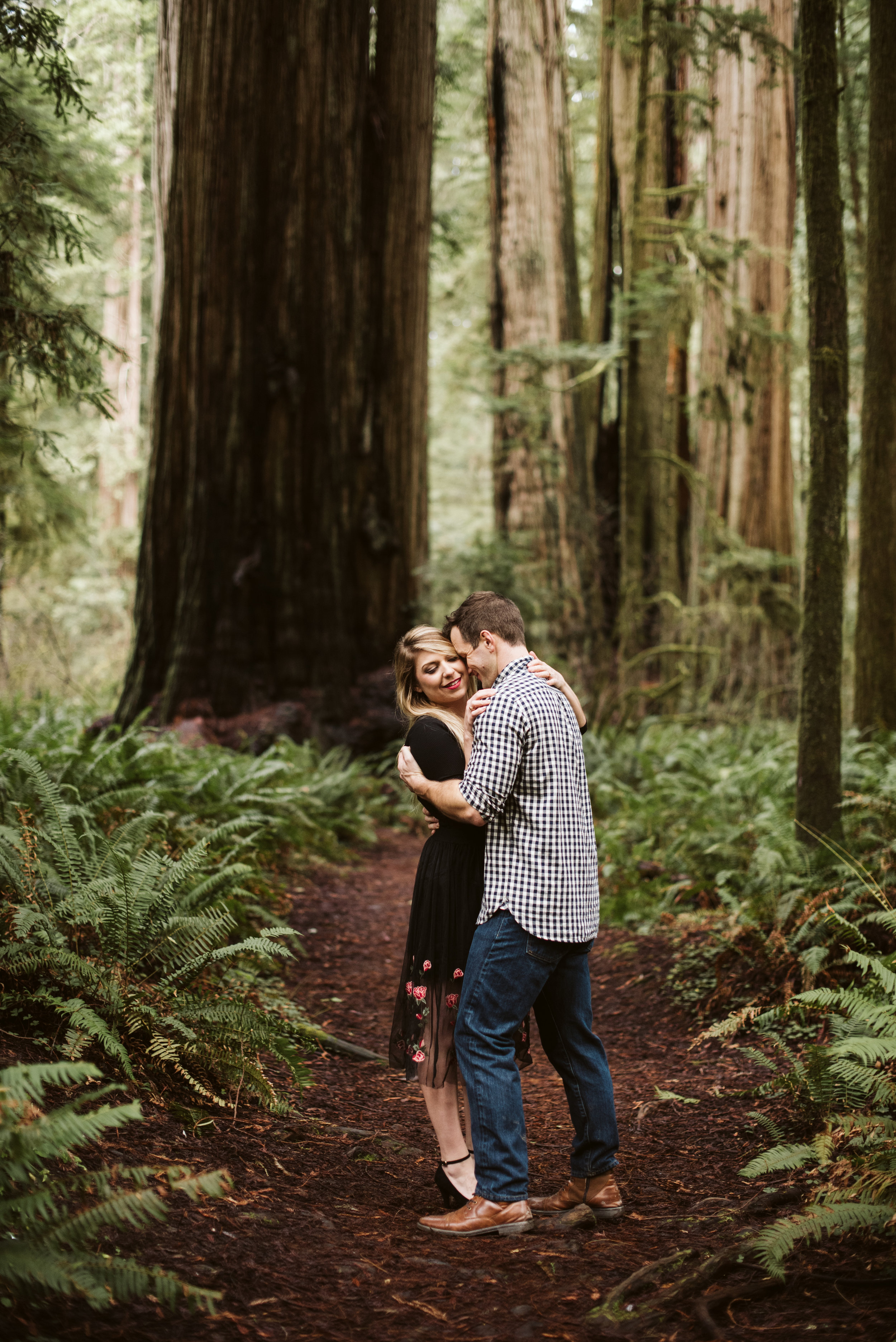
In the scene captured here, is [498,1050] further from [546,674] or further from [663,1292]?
[546,674]

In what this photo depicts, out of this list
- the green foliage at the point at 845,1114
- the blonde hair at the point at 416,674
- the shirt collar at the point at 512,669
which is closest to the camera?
the green foliage at the point at 845,1114

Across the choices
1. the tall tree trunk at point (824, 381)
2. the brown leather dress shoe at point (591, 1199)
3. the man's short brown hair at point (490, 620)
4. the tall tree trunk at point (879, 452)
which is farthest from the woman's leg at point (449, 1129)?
the tall tree trunk at point (879, 452)

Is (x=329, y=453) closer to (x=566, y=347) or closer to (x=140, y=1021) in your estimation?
(x=566, y=347)

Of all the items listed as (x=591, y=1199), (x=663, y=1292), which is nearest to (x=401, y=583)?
(x=591, y=1199)

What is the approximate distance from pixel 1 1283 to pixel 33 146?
4854mm

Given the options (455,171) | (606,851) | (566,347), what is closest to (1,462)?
(566,347)

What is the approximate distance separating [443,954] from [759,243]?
477 inches

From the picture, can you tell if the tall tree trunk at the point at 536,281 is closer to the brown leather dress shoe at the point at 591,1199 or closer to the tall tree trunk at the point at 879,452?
the tall tree trunk at the point at 879,452

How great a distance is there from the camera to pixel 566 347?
1145 cm

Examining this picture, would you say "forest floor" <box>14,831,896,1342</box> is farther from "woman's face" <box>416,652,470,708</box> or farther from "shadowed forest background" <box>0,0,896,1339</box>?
"woman's face" <box>416,652,470,708</box>

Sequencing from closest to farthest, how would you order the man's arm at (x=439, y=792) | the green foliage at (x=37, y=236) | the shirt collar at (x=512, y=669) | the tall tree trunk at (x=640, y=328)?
the man's arm at (x=439, y=792), the shirt collar at (x=512, y=669), the green foliage at (x=37, y=236), the tall tree trunk at (x=640, y=328)

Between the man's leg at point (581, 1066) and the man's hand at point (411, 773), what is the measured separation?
710 mm

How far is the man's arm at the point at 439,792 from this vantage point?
124 inches

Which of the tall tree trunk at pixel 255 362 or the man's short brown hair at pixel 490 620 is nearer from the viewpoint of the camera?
the man's short brown hair at pixel 490 620
